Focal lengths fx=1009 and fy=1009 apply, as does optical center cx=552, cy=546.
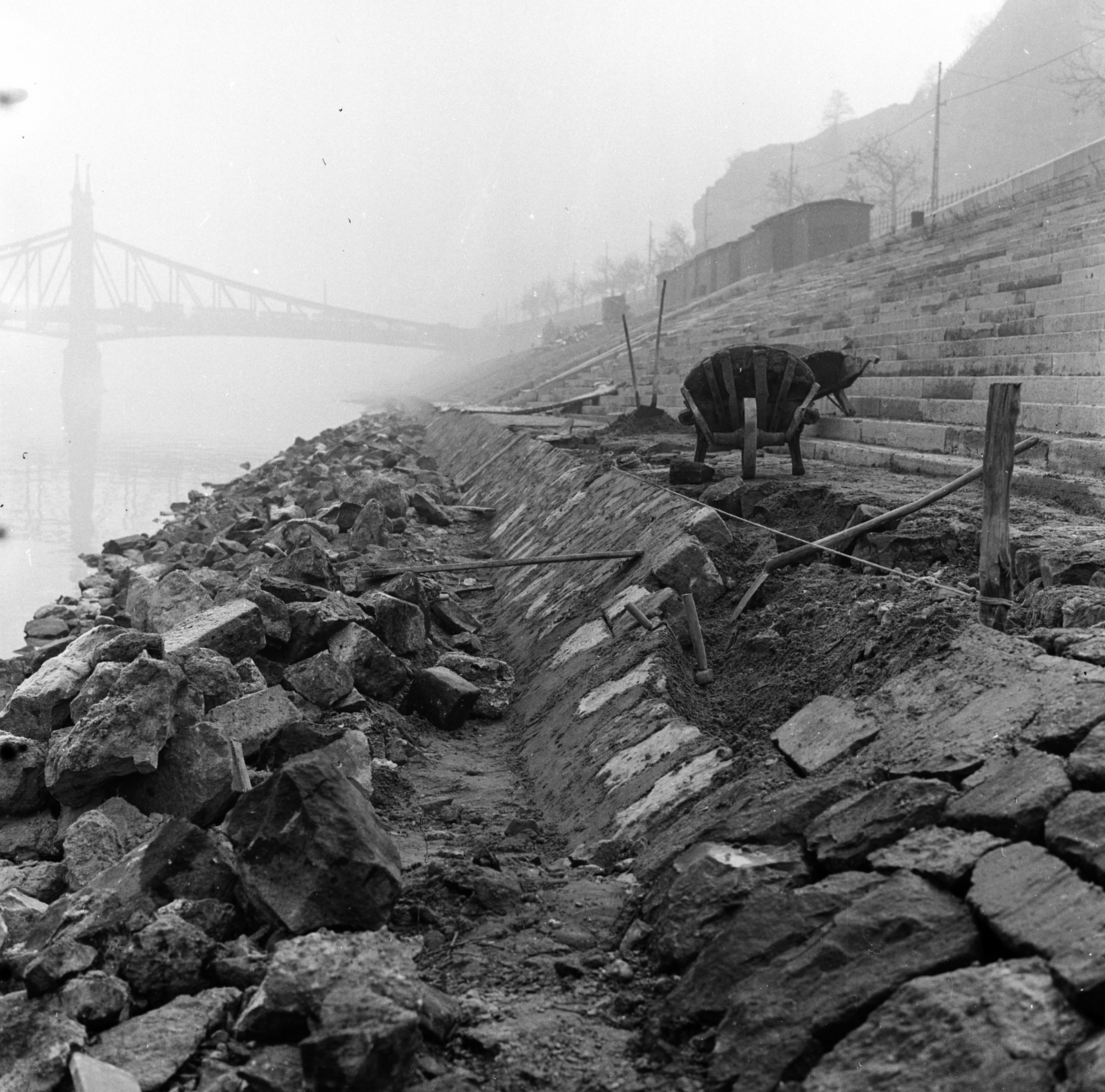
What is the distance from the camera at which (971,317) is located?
1123 centimetres

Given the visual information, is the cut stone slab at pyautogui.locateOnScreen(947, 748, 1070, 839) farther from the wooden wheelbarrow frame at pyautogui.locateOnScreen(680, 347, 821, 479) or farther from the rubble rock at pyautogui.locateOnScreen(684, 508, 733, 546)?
the wooden wheelbarrow frame at pyautogui.locateOnScreen(680, 347, 821, 479)

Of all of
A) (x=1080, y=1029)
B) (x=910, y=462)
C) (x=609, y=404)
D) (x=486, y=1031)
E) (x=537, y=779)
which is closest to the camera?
(x=1080, y=1029)

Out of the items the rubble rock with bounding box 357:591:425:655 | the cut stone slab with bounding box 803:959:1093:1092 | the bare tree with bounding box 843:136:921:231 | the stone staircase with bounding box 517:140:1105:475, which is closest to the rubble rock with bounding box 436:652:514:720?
the rubble rock with bounding box 357:591:425:655

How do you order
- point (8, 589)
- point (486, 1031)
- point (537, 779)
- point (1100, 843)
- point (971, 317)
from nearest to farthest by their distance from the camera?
point (1100, 843) → point (486, 1031) → point (537, 779) → point (971, 317) → point (8, 589)

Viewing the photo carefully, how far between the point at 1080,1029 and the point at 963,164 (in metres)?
106

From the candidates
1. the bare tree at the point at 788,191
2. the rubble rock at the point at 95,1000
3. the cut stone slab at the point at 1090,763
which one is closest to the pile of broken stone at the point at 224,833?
the rubble rock at the point at 95,1000

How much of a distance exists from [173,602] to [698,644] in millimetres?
3706

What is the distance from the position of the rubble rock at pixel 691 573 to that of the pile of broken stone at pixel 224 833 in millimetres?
1173

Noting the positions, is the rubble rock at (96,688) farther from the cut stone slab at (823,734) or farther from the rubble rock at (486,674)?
the cut stone slab at (823,734)

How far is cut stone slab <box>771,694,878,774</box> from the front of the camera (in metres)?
3.06

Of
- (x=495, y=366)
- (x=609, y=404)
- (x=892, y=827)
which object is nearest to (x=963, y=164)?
(x=495, y=366)

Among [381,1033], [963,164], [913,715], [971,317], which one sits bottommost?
[381,1033]

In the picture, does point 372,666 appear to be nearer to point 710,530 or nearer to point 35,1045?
point 710,530

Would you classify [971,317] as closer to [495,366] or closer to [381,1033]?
[381,1033]
